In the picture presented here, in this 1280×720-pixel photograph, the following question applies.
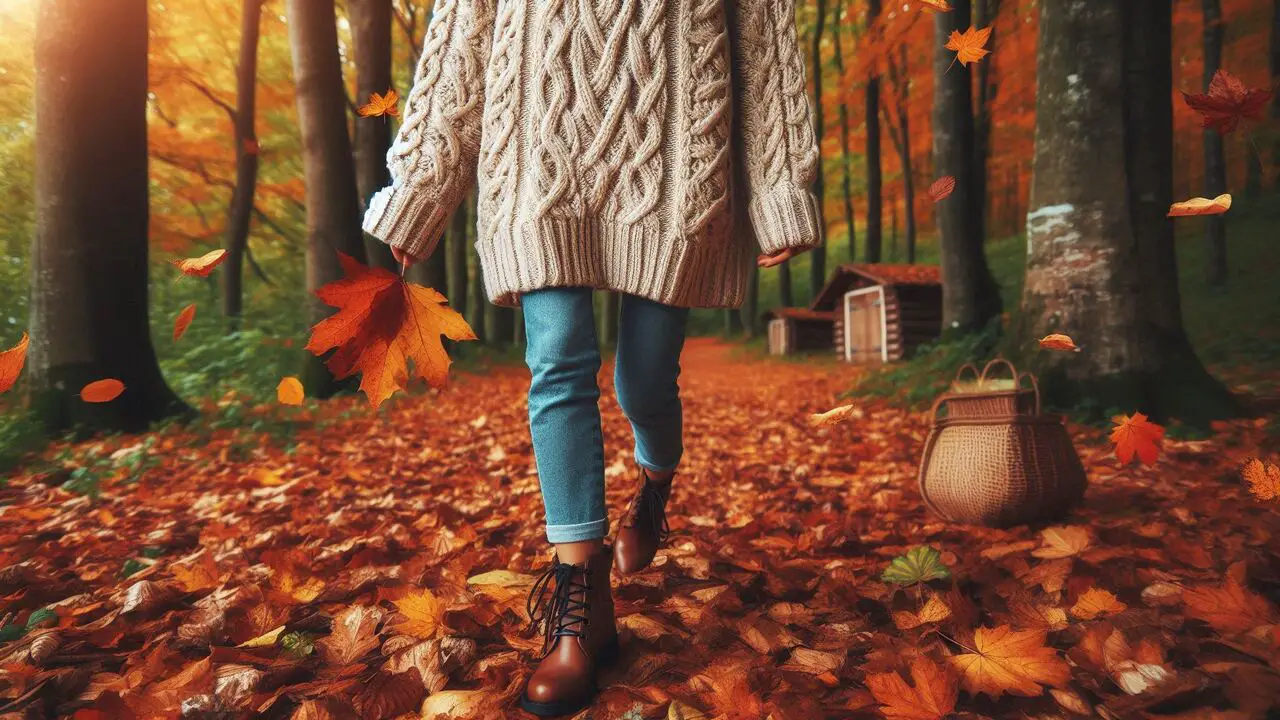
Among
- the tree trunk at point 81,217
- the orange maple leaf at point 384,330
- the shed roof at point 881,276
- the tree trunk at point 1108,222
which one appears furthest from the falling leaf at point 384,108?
the shed roof at point 881,276

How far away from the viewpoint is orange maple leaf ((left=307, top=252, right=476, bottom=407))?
1.59 metres

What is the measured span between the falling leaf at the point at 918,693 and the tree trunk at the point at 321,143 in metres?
→ 6.01

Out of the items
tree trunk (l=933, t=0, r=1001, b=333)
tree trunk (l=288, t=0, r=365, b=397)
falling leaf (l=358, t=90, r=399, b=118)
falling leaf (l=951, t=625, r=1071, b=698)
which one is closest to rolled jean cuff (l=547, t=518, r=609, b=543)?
falling leaf (l=951, t=625, r=1071, b=698)

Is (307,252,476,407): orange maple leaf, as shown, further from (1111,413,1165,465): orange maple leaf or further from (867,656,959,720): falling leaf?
(1111,413,1165,465): orange maple leaf

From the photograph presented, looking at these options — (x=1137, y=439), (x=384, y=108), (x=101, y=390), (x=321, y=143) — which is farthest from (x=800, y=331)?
(x=101, y=390)

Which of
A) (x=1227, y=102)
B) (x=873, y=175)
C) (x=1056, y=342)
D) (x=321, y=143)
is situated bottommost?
(x=1056, y=342)

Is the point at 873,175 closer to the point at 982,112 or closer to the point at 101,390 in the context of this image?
the point at 982,112

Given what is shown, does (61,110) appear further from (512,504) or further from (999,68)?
(999,68)

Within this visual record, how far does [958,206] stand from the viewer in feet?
25.6

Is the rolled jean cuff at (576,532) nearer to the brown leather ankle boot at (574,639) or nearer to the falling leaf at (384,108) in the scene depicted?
the brown leather ankle boot at (574,639)

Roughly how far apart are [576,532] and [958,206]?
7.66 meters

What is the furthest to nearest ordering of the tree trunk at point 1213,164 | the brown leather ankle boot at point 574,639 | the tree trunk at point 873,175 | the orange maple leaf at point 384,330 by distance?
the tree trunk at point 873,175 < the tree trunk at point 1213,164 < the orange maple leaf at point 384,330 < the brown leather ankle boot at point 574,639

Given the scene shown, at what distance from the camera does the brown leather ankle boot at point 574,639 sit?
1.33 m

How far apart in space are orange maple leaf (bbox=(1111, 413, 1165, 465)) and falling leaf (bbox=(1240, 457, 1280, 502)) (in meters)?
0.68
